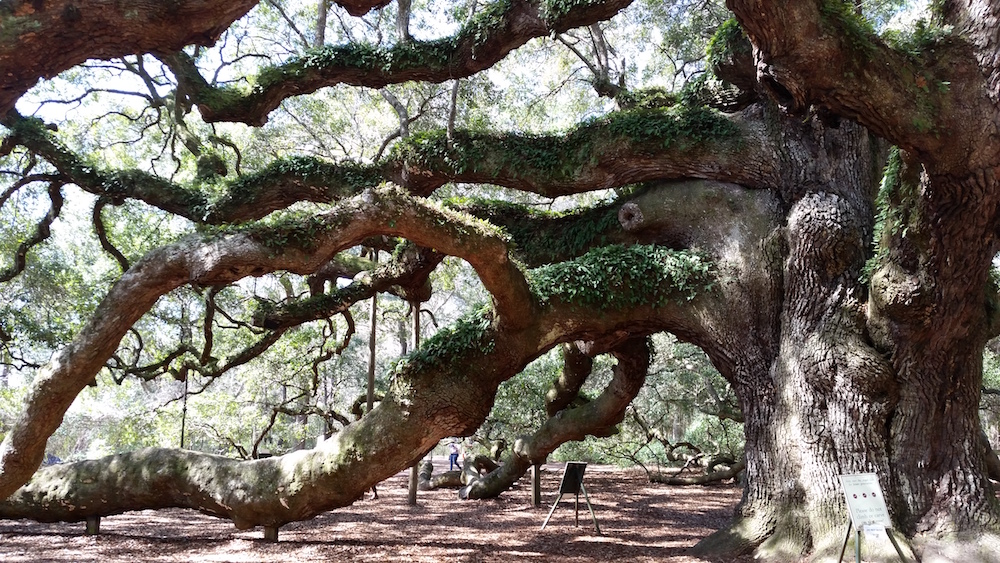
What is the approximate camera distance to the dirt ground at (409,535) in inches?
235

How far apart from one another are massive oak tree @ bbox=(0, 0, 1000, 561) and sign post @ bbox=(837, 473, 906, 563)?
0.84m

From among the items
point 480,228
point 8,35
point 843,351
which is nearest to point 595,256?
point 480,228

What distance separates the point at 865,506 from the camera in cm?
441

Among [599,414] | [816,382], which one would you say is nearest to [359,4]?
[816,382]

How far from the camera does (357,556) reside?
6.03 metres

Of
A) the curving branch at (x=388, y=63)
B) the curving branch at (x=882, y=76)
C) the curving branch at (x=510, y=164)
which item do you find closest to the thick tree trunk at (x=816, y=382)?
the curving branch at (x=510, y=164)

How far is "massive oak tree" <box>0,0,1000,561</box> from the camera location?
4453 mm

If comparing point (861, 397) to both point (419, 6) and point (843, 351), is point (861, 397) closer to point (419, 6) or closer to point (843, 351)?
point (843, 351)

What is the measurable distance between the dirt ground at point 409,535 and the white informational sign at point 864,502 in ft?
5.25

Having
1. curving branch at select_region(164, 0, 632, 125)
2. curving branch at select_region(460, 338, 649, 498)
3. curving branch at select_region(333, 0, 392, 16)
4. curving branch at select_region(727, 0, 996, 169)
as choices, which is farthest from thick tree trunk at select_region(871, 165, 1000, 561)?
curving branch at select_region(333, 0, 392, 16)

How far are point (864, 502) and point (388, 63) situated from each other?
6.32 meters

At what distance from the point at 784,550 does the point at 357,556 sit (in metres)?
3.72

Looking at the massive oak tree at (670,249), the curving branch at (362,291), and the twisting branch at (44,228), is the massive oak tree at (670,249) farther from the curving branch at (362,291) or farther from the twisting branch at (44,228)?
the twisting branch at (44,228)

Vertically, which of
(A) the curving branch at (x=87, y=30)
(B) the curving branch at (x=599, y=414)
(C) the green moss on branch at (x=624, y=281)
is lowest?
(B) the curving branch at (x=599, y=414)
